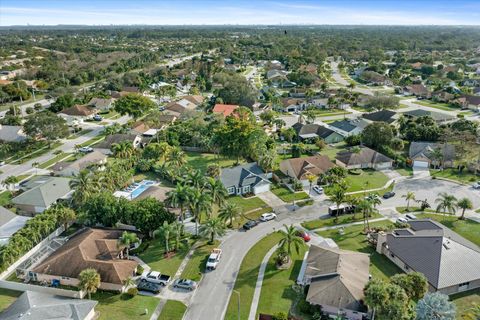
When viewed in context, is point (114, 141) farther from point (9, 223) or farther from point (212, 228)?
point (212, 228)

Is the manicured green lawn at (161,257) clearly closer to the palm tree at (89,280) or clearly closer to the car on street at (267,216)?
the palm tree at (89,280)

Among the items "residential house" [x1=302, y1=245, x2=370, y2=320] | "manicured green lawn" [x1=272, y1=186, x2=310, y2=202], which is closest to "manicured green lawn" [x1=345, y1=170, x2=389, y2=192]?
"manicured green lawn" [x1=272, y1=186, x2=310, y2=202]

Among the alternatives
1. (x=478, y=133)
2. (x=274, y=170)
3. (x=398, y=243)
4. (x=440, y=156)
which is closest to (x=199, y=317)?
(x=398, y=243)

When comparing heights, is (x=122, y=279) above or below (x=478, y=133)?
below

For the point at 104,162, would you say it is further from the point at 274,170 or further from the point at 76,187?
the point at 274,170

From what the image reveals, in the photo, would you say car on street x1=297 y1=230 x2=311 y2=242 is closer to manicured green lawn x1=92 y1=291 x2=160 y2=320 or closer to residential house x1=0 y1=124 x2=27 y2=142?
manicured green lawn x1=92 y1=291 x2=160 y2=320

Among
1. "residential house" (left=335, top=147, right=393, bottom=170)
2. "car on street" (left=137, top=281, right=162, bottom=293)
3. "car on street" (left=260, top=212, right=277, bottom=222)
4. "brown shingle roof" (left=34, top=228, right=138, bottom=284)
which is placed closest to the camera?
"car on street" (left=137, top=281, right=162, bottom=293)

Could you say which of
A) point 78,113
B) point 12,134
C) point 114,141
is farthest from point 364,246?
point 78,113

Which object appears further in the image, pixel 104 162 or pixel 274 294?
pixel 104 162
